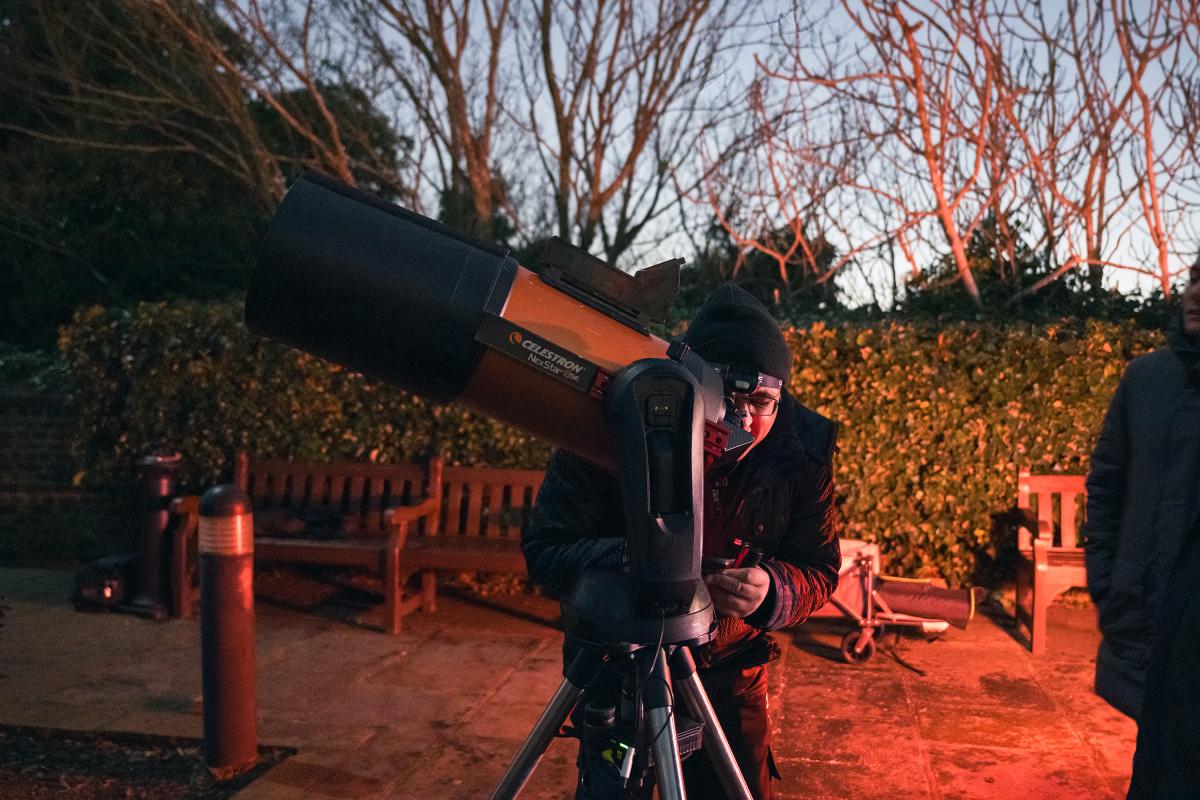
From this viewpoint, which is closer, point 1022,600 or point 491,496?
point 1022,600

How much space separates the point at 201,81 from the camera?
10.4 metres

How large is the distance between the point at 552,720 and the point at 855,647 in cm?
396

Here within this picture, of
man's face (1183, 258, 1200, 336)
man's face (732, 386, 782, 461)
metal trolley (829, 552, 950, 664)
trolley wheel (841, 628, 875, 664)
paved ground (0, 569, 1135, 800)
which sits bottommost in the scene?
paved ground (0, 569, 1135, 800)

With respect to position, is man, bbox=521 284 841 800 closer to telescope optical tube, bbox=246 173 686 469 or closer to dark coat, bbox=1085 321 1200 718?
telescope optical tube, bbox=246 173 686 469

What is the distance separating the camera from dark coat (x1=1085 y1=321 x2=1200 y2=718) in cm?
249

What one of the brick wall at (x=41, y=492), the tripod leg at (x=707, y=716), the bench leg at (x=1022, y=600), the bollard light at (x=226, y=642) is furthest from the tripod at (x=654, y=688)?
the brick wall at (x=41, y=492)

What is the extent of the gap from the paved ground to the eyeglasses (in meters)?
2.20

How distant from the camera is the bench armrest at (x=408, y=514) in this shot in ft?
19.0

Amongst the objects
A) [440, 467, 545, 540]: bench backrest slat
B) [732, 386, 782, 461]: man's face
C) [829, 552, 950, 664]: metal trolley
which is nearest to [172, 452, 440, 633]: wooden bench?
[440, 467, 545, 540]: bench backrest slat

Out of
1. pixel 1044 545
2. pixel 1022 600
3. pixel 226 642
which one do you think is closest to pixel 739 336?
pixel 226 642

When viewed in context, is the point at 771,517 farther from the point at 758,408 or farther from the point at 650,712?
the point at 650,712

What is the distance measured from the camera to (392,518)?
5770mm

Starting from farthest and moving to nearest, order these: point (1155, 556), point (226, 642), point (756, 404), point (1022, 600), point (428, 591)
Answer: point (428, 591), point (1022, 600), point (226, 642), point (1155, 556), point (756, 404)

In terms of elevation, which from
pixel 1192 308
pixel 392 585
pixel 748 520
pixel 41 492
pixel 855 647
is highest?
pixel 1192 308
